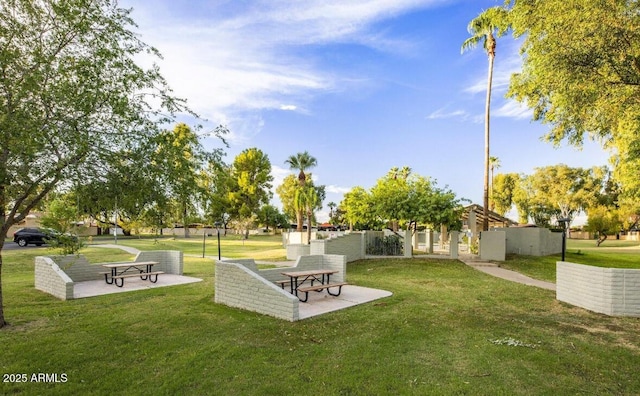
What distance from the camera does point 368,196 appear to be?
20.4 m

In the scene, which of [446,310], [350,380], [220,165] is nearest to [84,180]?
[220,165]

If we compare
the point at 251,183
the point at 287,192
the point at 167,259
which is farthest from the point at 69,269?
the point at 287,192

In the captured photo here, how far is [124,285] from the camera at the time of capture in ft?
37.0

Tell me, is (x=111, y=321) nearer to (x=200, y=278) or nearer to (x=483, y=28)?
(x=200, y=278)

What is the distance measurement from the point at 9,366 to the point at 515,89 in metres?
16.3

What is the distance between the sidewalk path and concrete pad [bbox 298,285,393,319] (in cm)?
587

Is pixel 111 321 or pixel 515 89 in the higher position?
pixel 515 89

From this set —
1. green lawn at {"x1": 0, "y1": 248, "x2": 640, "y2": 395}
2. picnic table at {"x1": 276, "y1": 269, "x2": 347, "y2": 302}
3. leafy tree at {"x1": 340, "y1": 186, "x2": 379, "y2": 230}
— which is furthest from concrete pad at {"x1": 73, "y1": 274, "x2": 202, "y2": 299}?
leafy tree at {"x1": 340, "y1": 186, "x2": 379, "y2": 230}

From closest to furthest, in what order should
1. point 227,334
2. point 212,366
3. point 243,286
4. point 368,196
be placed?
1. point 212,366
2. point 227,334
3. point 243,286
4. point 368,196

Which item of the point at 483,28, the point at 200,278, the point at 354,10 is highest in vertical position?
the point at 483,28

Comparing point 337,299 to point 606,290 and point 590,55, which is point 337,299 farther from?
point 590,55

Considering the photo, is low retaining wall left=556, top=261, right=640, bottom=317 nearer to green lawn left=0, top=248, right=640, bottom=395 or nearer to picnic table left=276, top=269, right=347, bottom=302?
green lawn left=0, top=248, right=640, bottom=395

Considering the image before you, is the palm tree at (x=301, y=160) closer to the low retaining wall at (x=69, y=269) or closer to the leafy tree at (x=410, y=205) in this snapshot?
the leafy tree at (x=410, y=205)

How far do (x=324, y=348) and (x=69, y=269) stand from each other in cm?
1022
